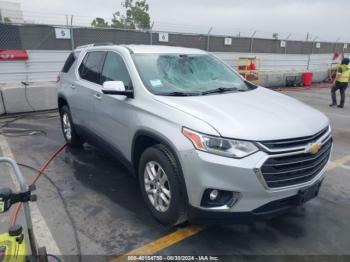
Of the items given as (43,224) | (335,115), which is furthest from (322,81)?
(43,224)

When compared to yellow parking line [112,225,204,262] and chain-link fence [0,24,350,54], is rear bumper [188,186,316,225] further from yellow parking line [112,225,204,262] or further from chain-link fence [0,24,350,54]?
chain-link fence [0,24,350,54]

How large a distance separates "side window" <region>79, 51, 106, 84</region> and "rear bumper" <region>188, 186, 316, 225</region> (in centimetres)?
259

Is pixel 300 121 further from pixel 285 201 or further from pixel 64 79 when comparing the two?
pixel 64 79

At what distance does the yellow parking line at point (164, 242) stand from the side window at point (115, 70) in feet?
5.69

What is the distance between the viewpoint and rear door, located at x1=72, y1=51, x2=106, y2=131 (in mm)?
4717

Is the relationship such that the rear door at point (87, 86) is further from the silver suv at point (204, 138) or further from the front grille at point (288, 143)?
the front grille at point (288, 143)

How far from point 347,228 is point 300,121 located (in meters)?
1.34

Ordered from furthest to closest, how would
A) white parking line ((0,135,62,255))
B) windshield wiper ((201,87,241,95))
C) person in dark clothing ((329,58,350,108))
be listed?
person in dark clothing ((329,58,350,108))
windshield wiper ((201,87,241,95))
white parking line ((0,135,62,255))

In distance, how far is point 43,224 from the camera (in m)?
3.50

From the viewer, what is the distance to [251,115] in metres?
3.08

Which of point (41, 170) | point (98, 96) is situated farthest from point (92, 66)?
point (41, 170)

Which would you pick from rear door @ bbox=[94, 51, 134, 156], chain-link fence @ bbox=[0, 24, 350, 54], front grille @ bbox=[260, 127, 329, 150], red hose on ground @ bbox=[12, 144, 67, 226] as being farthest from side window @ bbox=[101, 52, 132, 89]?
chain-link fence @ bbox=[0, 24, 350, 54]

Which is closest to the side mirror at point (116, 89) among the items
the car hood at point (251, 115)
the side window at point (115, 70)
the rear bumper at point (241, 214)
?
the side window at point (115, 70)

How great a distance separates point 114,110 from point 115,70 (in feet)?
1.98
